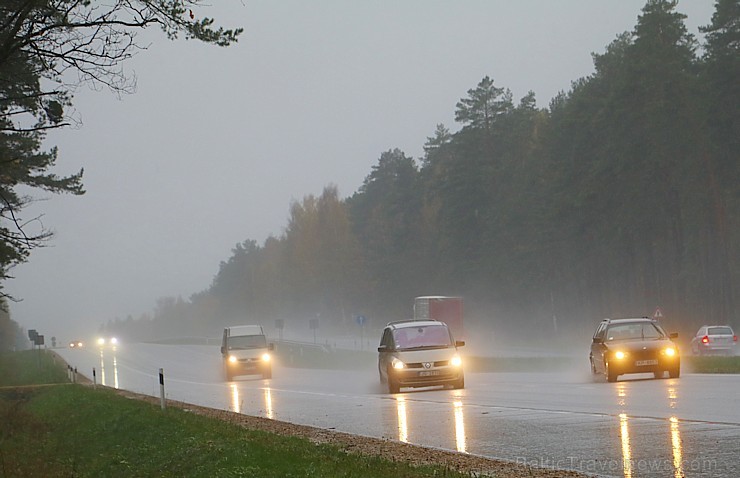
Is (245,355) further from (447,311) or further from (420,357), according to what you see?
(447,311)

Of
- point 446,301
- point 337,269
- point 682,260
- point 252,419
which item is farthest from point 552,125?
point 252,419

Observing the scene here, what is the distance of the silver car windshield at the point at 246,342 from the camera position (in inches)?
1726

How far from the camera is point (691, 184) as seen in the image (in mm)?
60844

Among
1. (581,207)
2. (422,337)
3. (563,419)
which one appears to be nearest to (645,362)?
(422,337)

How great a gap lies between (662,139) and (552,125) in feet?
84.3

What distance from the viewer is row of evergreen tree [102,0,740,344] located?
2363 inches

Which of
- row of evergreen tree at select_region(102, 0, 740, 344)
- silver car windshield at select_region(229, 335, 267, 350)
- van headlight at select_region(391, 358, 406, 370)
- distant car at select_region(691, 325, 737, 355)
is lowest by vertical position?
distant car at select_region(691, 325, 737, 355)

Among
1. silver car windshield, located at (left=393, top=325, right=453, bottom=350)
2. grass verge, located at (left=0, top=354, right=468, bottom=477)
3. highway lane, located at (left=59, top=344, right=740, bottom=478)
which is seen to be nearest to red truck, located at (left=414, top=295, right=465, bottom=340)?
highway lane, located at (left=59, top=344, right=740, bottom=478)

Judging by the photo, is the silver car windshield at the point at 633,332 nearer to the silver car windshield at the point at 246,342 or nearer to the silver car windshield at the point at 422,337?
the silver car windshield at the point at 422,337

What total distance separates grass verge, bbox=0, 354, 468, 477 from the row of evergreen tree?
134 feet

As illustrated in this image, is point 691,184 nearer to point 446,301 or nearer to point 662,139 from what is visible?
point 662,139

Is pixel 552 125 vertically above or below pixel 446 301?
above

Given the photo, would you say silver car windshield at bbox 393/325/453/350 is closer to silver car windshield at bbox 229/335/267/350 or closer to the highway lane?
the highway lane

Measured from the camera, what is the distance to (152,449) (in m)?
16.6
